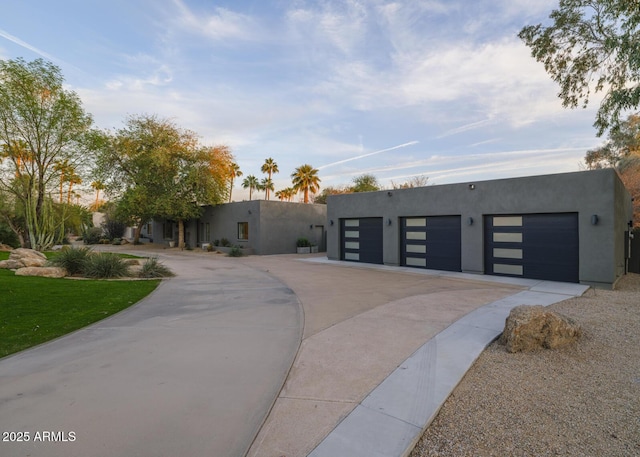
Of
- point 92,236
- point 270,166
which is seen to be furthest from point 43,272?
point 270,166

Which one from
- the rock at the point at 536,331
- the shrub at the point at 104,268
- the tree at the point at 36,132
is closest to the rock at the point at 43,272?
the shrub at the point at 104,268

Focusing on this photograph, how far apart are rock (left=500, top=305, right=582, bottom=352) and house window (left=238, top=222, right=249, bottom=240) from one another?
1836 centimetres

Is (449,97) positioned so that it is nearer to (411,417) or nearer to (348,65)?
(348,65)

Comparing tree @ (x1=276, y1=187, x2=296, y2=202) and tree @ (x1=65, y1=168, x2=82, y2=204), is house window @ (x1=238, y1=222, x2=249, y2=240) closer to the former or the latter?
tree @ (x1=65, y1=168, x2=82, y2=204)

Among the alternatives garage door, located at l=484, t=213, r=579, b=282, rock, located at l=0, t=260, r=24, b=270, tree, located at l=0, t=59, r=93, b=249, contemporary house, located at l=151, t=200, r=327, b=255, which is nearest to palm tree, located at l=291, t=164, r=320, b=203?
contemporary house, located at l=151, t=200, r=327, b=255

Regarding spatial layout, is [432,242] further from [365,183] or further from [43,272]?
[365,183]

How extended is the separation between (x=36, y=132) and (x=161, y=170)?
6.73m

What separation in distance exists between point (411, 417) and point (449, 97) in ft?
45.1

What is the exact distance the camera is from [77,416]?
279 cm

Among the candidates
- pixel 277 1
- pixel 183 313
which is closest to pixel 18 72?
pixel 277 1

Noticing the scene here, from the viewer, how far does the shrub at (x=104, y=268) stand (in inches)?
414

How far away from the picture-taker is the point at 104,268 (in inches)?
418

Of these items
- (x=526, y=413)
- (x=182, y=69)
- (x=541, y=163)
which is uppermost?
(x=182, y=69)

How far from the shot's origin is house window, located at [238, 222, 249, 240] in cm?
2133
